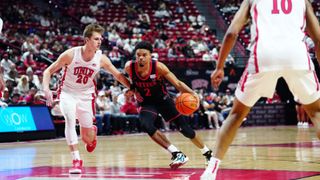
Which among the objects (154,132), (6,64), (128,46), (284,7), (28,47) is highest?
(128,46)

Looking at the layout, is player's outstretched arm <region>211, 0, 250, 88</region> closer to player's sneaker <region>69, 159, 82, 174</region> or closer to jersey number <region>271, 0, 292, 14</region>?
jersey number <region>271, 0, 292, 14</region>

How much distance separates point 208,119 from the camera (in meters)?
22.9

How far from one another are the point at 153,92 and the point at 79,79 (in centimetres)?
103

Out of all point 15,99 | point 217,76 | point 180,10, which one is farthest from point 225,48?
point 180,10

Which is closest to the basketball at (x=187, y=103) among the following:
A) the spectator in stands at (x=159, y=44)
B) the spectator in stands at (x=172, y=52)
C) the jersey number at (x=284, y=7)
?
the jersey number at (x=284, y=7)

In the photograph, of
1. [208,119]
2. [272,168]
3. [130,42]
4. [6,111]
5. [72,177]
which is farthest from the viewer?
[130,42]

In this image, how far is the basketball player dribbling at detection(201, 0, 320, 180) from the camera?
4.78 meters

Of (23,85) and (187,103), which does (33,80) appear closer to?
(23,85)

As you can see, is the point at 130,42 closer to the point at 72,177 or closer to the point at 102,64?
the point at 102,64

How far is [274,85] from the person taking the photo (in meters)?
4.86

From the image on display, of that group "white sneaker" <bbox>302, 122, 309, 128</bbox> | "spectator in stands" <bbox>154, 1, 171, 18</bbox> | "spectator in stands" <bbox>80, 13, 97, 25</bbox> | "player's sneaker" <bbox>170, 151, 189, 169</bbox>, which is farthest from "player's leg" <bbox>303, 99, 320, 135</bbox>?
"spectator in stands" <bbox>154, 1, 171, 18</bbox>

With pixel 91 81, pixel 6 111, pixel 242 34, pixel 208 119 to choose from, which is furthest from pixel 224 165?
pixel 242 34

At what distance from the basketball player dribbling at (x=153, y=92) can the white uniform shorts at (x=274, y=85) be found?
3.00 metres

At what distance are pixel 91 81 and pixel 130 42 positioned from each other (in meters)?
17.1
